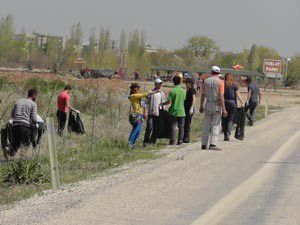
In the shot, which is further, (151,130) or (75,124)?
(75,124)

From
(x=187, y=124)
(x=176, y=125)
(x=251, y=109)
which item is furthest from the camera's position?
(x=251, y=109)

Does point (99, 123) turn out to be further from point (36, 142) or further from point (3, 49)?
point (3, 49)

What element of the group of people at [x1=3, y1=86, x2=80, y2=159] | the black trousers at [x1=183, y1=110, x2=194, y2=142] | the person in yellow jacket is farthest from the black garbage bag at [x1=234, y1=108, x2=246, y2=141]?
the group of people at [x1=3, y1=86, x2=80, y2=159]

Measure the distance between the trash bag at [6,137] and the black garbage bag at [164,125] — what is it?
419 centimetres

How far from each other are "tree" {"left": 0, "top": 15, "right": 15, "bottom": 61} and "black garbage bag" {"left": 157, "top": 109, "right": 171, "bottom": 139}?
63171mm

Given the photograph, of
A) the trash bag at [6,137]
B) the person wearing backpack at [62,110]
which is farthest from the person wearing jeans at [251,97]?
the trash bag at [6,137]

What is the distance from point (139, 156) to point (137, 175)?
9.80 ft

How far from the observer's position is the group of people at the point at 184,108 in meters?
15.6

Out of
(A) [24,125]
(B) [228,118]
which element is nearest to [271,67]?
(B) [228,118]

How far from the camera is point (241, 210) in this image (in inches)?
359

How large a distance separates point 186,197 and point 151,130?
7.35 metres

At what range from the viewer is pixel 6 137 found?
1462 cm

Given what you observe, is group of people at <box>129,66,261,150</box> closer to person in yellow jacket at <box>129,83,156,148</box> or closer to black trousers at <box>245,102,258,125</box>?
person in yellow jacket at <box>129,83,156,148</box>

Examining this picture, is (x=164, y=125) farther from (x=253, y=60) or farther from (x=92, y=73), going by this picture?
Answer: (x=253, y=60)
